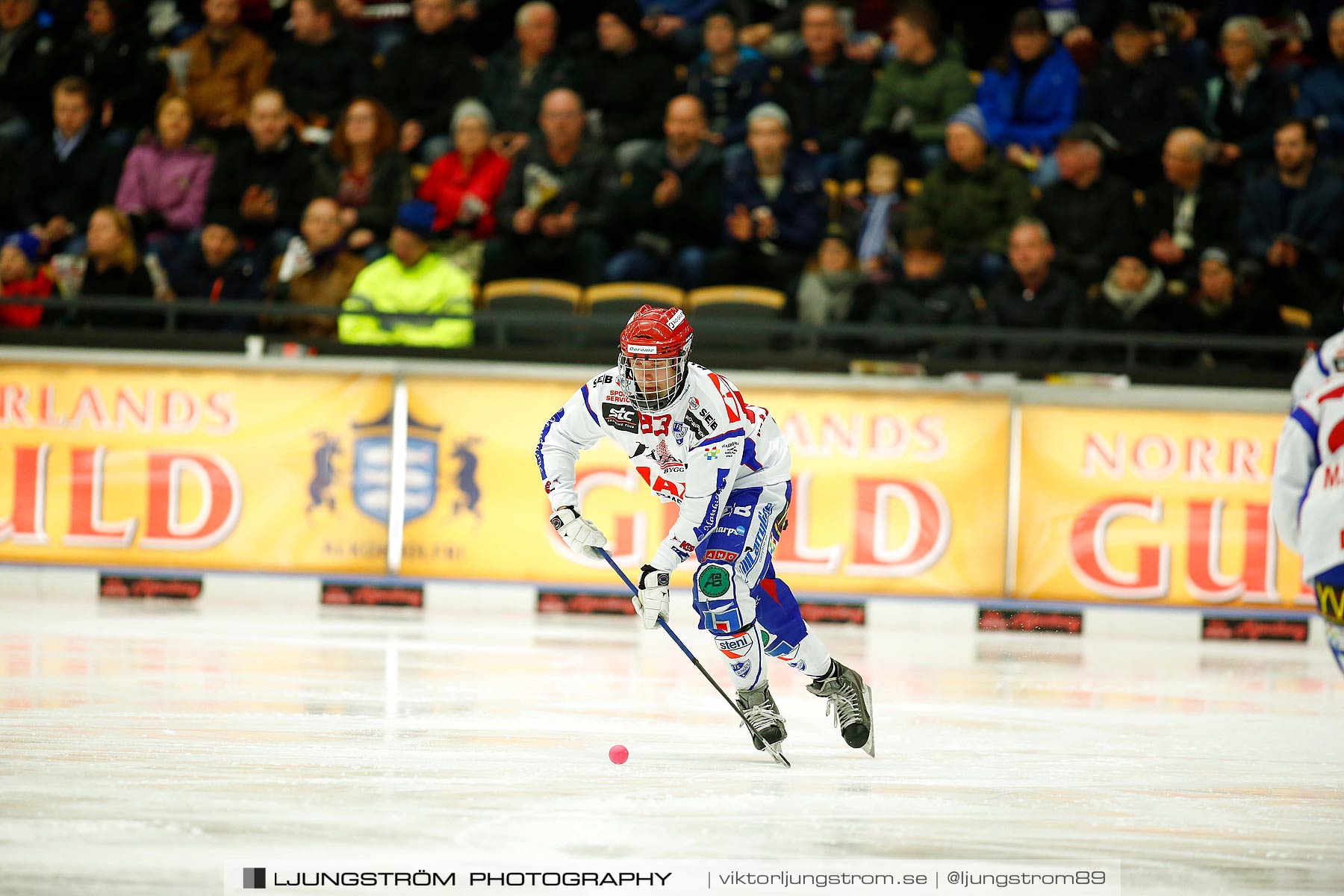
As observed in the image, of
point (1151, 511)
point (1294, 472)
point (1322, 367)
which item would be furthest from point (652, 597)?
point (1151, 511)

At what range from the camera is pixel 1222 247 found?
1260 centimetres

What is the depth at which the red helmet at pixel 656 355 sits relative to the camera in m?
6.00

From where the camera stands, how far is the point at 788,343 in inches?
492

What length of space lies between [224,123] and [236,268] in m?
2.28

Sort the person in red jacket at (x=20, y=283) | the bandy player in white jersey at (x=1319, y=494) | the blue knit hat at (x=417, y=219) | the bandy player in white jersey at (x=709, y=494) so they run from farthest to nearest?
1. the person in red jacket at (x=20, y=283)
2. the blue knit hat at (x=417, y=219)
3. the bandy player in white jersey at (x=709, y=494)
4. the bandy player in white jersey at (x=1319, y=494)

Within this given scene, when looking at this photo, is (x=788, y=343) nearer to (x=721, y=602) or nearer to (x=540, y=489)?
(x=540, y=489)

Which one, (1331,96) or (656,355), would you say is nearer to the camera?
(656,355)

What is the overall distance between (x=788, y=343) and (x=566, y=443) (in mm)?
6057

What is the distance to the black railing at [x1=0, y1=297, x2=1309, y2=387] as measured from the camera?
11.4 m

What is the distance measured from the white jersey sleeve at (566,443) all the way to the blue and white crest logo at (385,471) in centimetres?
513

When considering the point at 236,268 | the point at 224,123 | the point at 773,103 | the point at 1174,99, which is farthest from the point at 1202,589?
the point at 224,123

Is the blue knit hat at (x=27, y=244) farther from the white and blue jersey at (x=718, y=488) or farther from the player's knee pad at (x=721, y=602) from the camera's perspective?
the player's knee pad at (x=721, y=602)

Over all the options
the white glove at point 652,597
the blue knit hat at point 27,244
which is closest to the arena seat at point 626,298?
the blue knit hat at point 27,244

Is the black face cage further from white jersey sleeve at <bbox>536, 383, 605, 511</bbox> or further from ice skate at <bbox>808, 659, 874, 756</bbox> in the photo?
ice skate at <bbox>808, 659, 874, 756</bbox>
